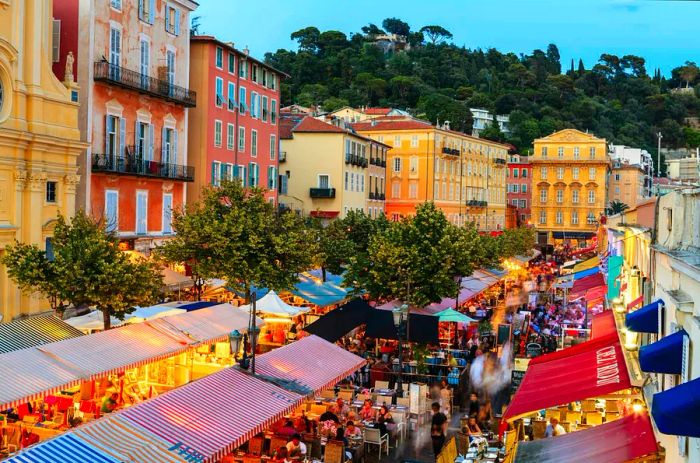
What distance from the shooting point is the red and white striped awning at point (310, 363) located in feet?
62.7

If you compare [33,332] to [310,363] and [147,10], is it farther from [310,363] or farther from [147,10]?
[147,10]

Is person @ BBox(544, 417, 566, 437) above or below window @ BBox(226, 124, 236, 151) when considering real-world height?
below

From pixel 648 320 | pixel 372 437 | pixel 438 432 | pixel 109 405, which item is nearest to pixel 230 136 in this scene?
pixel 109 405

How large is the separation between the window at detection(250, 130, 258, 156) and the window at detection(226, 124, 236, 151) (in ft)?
9.04

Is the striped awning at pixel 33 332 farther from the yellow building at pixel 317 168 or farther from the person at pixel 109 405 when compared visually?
the yellow building at pixel 317 168

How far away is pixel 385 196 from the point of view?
7869 cm

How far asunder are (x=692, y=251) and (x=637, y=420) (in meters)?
3.92

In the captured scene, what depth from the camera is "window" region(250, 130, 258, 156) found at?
4967cm

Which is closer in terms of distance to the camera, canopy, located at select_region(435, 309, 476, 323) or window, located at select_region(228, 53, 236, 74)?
canopy, located at select_region(435, 309, 476, 323)

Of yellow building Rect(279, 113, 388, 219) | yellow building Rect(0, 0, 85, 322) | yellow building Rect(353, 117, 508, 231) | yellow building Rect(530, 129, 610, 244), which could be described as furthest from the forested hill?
yellow building Rect(0, 0, 85, 322)

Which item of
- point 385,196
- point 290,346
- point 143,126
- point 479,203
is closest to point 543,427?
point 290,346

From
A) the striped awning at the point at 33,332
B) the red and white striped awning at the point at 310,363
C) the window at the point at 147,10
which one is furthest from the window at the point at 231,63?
the red and white striped awning at the point at 310,363

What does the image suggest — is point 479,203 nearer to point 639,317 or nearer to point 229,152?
point 229,152

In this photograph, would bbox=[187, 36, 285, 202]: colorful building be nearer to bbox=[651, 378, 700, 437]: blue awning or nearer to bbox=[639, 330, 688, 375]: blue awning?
bbox=[639, 330, 688, 375]: blue awning
